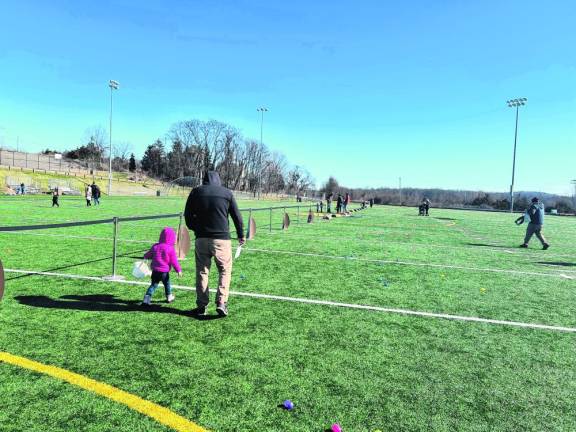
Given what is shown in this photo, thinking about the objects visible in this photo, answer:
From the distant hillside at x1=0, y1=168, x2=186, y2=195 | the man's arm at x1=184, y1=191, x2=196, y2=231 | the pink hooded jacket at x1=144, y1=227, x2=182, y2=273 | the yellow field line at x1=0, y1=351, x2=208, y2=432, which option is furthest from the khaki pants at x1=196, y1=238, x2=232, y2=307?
the distant hillside at x1=0, y1=168, x2=186, y2=195

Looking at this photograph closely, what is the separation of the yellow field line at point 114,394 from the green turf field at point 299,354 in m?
0.06

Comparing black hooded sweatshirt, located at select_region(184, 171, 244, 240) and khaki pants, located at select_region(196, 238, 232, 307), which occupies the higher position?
black hooded sweatshirt, located at select_region(184, 171, 244, 240)

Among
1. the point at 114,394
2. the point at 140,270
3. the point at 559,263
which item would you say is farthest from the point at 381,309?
the point at 559,263

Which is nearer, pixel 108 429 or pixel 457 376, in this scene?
pixel 108 429

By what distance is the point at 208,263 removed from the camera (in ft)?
18.1

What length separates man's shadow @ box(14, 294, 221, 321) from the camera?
223 inches

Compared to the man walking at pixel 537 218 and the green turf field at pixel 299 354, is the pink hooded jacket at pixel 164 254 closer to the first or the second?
the green turf field at pixel 299 354

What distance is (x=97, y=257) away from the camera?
9.79m

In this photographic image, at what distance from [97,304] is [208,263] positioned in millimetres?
1744

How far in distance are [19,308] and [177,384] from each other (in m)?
3.14

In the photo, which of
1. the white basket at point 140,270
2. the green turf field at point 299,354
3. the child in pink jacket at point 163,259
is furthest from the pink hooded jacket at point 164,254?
the green turf field at point 299,354

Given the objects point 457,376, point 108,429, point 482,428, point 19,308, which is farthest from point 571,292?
point 19,308

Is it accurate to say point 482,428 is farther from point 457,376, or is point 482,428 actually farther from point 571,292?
point 571,292

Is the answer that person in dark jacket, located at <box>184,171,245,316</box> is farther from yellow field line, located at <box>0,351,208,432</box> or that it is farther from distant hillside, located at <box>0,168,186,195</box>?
distant hillside, located at <box>0,168,186,195</box>
